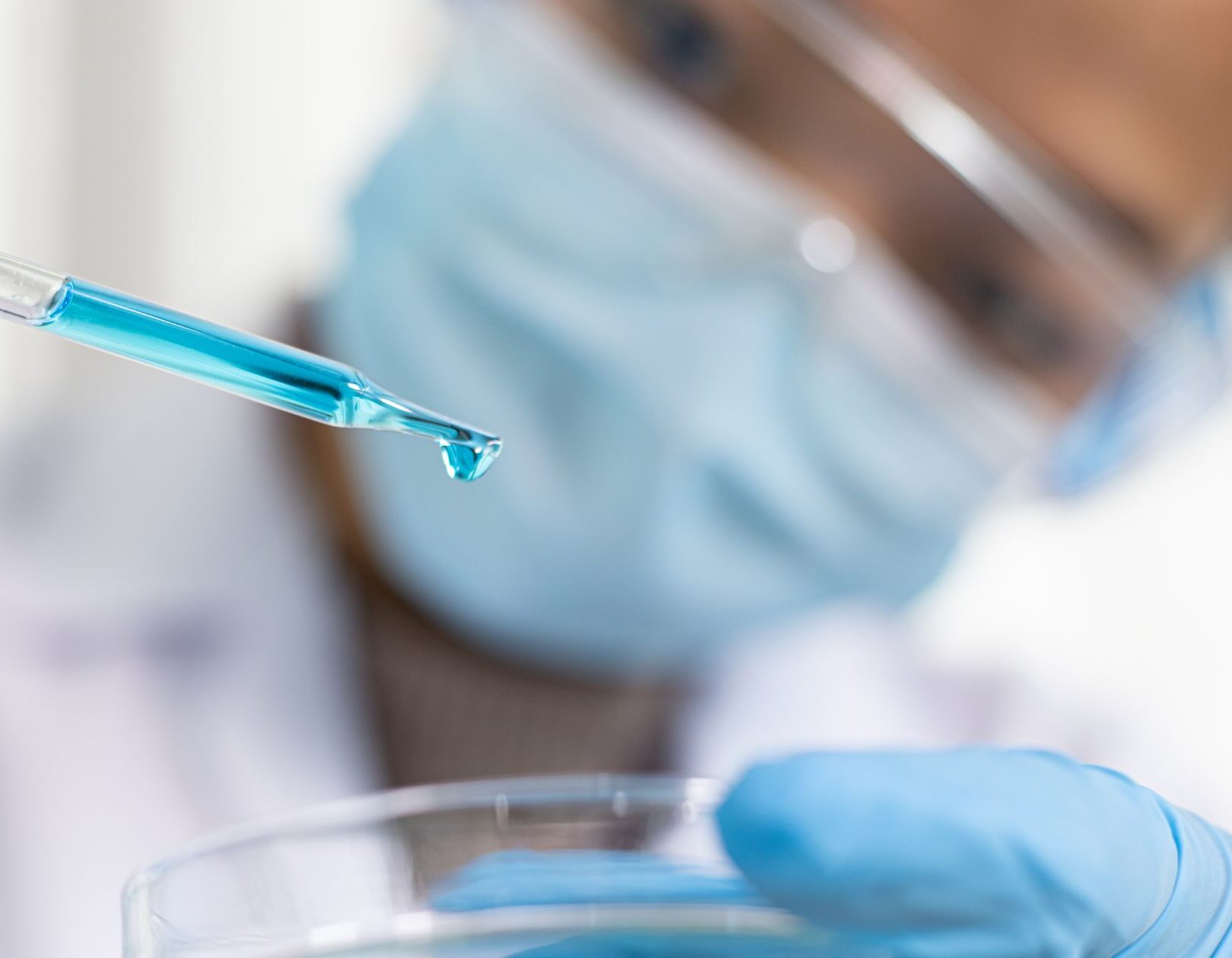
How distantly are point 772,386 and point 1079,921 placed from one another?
52 cm

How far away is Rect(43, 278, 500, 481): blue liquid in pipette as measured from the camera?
0.29 metres

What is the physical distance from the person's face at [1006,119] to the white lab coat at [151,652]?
41cm

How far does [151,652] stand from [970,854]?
0.69m

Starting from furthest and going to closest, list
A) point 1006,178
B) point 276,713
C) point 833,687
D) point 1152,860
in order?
point 833,687, point 276,713, point 1006,178, point 1152,860

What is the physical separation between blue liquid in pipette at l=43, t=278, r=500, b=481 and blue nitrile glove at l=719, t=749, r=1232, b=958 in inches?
6.2

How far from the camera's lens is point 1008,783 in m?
0.35

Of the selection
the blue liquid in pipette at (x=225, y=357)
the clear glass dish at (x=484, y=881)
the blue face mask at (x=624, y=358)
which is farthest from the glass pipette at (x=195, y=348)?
the blue face mask at (x=624, y=358)

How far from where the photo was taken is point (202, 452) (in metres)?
0.95

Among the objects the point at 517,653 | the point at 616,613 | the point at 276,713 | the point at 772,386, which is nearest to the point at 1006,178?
the point at 772,386

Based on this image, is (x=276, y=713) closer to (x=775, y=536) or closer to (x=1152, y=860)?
(x=775, y=536)

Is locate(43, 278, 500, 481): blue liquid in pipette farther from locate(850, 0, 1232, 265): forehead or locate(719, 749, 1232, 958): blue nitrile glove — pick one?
locate(850, 0, 1232, 265): forehead

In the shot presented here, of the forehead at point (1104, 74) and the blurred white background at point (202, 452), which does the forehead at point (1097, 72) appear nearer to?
the forehead at point (1104, 74)

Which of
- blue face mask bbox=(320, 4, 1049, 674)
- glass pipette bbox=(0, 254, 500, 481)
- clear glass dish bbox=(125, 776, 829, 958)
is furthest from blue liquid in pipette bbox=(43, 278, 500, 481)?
blue face mask bbox=(320, 4, 1049, 674)

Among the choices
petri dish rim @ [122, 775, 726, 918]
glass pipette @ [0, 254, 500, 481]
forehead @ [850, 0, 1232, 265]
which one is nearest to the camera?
glass pipette @ [0, 254, 500, 481]
